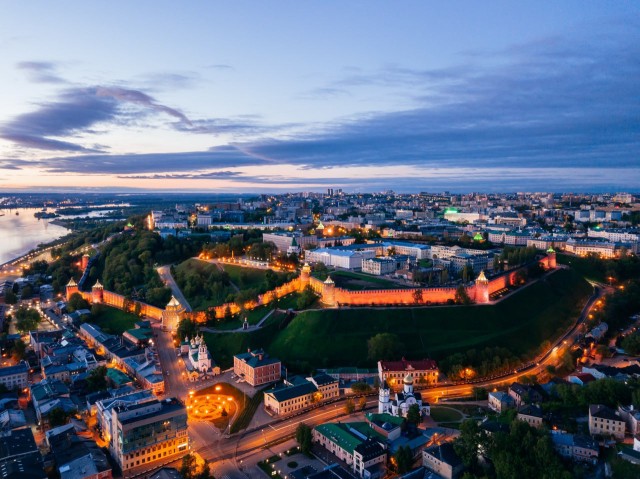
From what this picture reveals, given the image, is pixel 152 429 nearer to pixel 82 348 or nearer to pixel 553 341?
pixel 82 348

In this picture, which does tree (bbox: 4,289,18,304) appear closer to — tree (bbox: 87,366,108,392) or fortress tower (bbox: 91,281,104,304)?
fortress tower (bbox: 91,281,104,304)

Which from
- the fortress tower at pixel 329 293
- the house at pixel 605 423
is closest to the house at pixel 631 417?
the house at pixel 605 423

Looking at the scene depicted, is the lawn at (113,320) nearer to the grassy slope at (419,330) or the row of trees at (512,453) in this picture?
the grassy slope at (419,330)

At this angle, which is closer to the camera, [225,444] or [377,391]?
[225,444]

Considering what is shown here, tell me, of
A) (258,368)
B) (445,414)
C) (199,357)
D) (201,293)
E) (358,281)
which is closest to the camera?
(445,414)

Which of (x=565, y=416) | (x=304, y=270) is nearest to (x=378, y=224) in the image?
(x=304, y=270)

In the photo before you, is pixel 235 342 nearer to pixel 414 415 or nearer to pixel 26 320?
pixel 414 415

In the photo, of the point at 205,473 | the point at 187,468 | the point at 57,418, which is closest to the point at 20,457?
the point at 57,418
